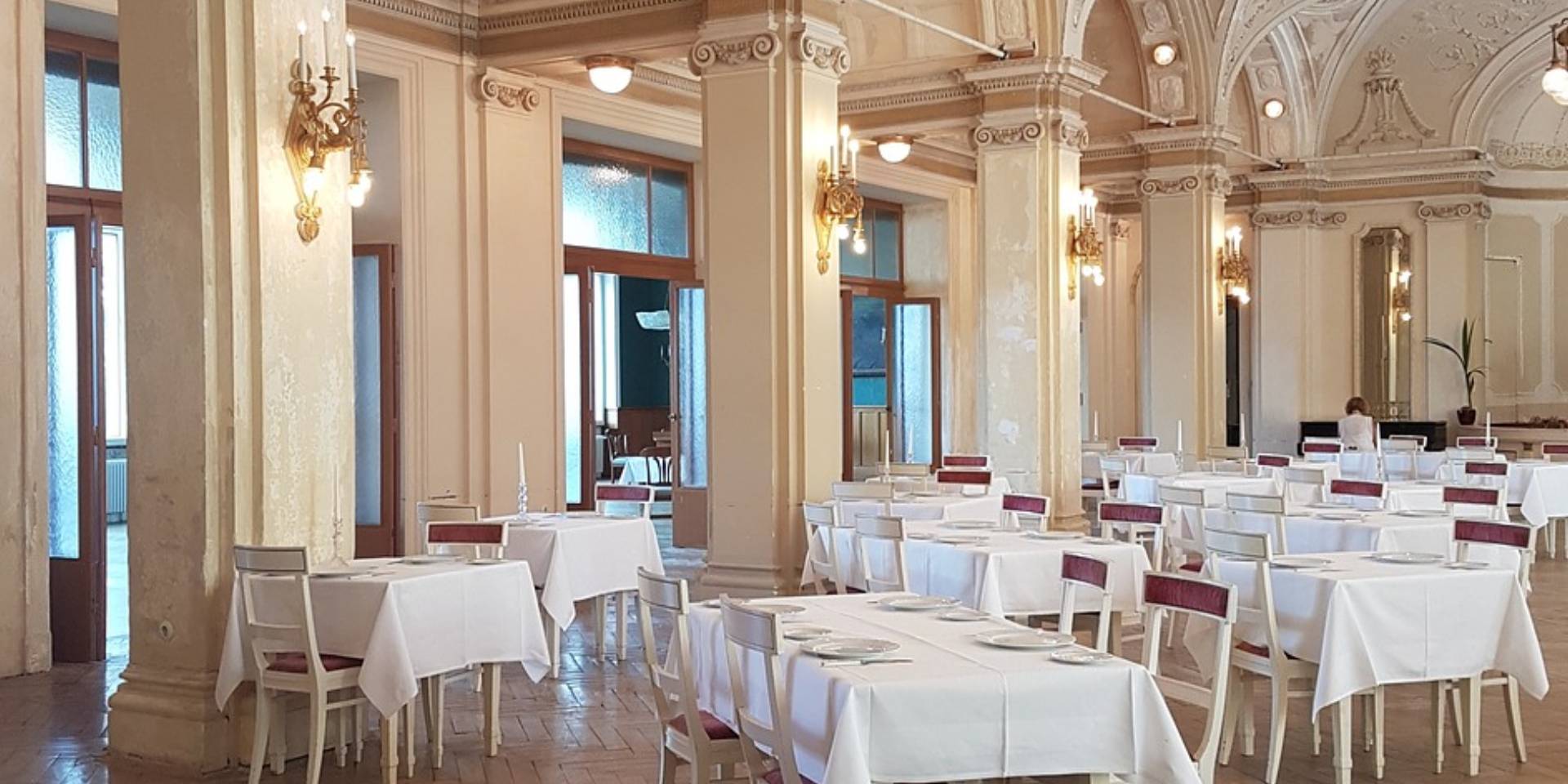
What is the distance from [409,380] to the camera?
32.4 ft

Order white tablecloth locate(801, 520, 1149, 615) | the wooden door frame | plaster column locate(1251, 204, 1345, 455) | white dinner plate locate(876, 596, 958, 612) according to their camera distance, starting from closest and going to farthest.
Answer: white dinner plate locate(876, 596, 958, 612)
white tablecloth locate(801, 520, 1149, 615)
the wooden door frame
plaster column locate(1251, 204, 1345, 455)

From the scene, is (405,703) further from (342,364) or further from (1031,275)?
(1031,275)

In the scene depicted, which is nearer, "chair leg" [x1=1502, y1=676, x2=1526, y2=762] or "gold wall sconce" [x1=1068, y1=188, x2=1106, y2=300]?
"chair leg" [x1=1502, y1=676, x2=1526, y2=762]

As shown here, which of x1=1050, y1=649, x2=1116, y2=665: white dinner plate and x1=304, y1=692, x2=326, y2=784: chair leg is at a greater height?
x1=1050, y1=649, x2=1116, y2=665: white dinner plate

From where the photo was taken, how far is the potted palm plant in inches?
725

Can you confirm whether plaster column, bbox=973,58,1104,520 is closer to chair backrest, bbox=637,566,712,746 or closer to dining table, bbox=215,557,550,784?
dining table, bbox=215,557,550,784

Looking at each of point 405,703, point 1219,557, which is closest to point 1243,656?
point 1219,557

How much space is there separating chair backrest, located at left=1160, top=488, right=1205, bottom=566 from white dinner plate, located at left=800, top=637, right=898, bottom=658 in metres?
4.48

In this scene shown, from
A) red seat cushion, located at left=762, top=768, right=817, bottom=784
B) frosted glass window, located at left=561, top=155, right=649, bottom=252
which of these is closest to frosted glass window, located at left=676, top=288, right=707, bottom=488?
frosted glass window, located at left=561, top=155, right=649, bottom=252

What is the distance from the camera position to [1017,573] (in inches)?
258

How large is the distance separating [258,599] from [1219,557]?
12.4 ft

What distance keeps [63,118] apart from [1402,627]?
7.43 meters

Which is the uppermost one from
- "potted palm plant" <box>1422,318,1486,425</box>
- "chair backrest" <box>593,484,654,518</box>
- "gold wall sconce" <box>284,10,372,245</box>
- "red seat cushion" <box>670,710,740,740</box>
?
"gold wall sconce" <box>284,10,372,245</box>

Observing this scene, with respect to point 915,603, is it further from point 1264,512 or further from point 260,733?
point 1264,512
